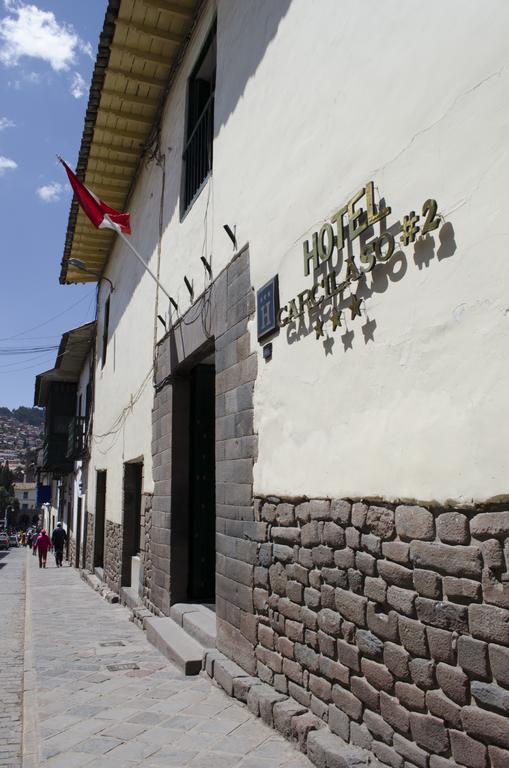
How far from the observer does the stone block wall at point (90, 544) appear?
1383 centimetres

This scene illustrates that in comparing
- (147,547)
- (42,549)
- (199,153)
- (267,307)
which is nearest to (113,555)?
(147,547)

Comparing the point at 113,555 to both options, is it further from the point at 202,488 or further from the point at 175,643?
the point at 175,643

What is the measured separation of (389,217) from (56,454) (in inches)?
832

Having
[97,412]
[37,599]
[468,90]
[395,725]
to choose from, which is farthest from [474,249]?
[97,412]

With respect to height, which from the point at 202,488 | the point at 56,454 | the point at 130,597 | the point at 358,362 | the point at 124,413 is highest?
the point at 56,454

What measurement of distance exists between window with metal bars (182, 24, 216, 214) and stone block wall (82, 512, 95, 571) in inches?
374

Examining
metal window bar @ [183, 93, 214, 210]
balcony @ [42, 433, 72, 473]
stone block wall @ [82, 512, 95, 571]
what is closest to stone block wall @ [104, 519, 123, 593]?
stone block wall @ [82, 512, 95, 571]

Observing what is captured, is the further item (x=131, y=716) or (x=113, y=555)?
(x=113, y=555)

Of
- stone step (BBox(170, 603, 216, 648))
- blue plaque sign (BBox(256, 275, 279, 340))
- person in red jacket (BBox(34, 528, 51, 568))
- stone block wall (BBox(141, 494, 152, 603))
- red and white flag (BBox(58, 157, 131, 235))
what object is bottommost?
person in red jacket (BBox(34, 528, 51, 568))

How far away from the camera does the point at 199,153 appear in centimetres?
681

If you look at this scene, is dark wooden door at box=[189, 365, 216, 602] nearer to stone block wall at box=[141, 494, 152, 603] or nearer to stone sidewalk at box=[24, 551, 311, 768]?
stone sidewalk at box=[24, 551, 311, 768]

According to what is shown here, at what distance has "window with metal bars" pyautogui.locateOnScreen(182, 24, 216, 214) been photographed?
651cm

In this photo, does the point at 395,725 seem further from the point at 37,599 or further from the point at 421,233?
the point at 37,599

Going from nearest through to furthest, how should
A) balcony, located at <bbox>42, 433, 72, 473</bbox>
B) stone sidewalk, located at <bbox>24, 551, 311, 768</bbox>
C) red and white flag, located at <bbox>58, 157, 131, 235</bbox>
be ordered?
stone sidewalk, located at <bbox>24, 551, 311, 768</bbox>
red and white flag, located at <bbox>58, 157, 131, 235</bbox>
balcony, located at <bbox>42, 433, 72, 473</bbox>
